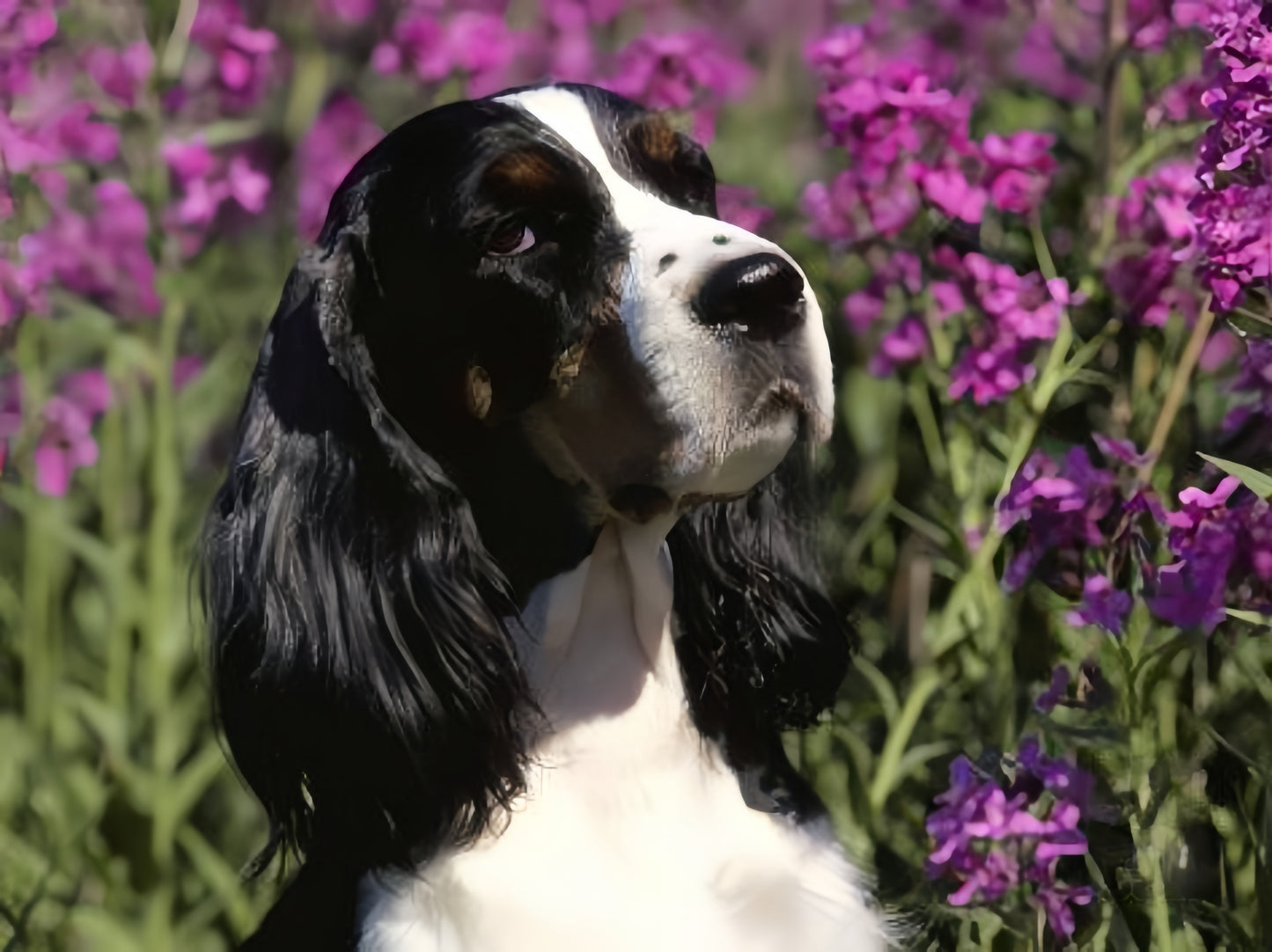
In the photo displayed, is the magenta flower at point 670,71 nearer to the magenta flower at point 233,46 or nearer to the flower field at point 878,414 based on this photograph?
the flower field at point 878,414

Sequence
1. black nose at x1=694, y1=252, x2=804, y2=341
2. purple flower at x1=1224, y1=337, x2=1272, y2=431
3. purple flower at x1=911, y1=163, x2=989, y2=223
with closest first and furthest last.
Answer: black nose at x1=694, y1=252, x2=804, y2=341
purple flower at x1=1224, y1=337, x2=1272, y2=431
purple flower at x1=911, y1=163, x2=989, y2=223

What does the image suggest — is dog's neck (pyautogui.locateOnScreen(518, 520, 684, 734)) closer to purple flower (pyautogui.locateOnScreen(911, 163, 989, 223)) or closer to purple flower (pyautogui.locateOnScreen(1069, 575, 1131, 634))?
purple flower (pyautogui.locateOnScreen(1069, 575, 1131, 634))

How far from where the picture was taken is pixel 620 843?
218cm

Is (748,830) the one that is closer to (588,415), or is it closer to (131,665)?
(588,415)

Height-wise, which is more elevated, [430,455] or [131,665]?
[430,455]

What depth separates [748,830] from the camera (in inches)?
89.1

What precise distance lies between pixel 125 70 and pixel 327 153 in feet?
1.31

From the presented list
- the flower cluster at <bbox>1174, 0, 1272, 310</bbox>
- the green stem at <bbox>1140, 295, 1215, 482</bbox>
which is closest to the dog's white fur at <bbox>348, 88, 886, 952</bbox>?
the flower cluster at <bbox>1174, 0, 1272, 310</bbox>

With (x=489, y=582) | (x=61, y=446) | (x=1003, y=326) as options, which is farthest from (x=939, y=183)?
(x=61, y=446)

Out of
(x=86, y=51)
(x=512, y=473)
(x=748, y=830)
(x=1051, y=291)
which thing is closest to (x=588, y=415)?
(x=512, y=473)

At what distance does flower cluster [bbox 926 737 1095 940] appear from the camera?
8.65ft

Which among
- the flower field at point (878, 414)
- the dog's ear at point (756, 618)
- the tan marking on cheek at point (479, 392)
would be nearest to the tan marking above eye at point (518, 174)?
the tan marking on cheek at point (479, 392)

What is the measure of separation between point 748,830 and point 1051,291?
116 centimetres

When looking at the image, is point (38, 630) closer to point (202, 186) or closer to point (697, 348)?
point (202, 186)
